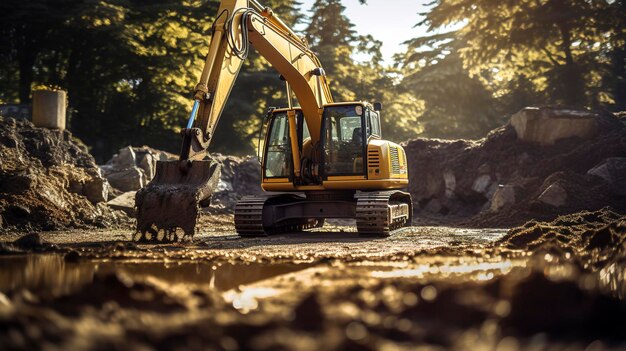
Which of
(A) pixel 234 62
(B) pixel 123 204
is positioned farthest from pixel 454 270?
(B) pixel 123 204

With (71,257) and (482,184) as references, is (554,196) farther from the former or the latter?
(71,257)

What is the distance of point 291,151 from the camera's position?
1182cm

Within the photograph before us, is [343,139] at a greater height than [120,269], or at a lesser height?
greater

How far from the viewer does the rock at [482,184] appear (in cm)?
1812

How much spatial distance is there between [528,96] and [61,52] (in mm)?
25297

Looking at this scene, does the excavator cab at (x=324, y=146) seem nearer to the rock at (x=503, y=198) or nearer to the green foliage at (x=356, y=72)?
the rock at (x=503, y=198)

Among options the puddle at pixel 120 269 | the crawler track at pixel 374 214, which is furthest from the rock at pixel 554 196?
the puddle at pixel 120 269

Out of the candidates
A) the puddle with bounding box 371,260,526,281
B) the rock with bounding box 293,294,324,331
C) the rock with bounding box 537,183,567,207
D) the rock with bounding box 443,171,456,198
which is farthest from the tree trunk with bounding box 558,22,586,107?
the rock with bounding box 293,294,324,331

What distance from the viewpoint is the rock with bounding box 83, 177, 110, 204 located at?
13.5m

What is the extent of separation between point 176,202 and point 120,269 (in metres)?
3.69

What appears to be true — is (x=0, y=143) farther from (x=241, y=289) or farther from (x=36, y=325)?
(x=36, y=325)

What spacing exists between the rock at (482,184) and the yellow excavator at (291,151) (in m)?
6.12

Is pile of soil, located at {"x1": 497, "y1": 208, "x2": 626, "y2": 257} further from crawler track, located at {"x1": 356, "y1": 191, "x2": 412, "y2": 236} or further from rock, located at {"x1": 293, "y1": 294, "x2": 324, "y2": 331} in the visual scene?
rock, located at {"x1": 293, "y1": 294, "x2": 324, "y2": 331}

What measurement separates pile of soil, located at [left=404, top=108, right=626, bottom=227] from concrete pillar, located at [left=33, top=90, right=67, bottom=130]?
10.5 m
